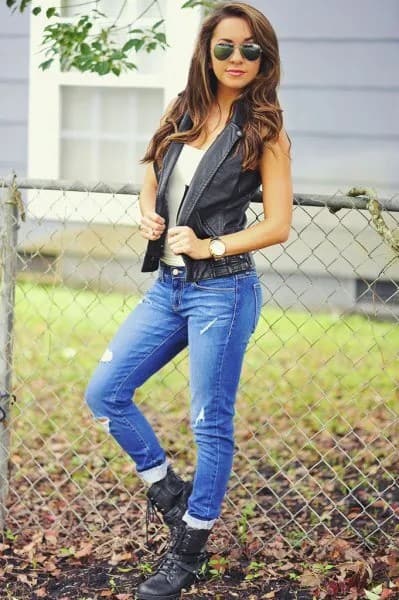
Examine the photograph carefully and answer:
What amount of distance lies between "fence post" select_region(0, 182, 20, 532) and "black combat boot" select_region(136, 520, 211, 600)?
87cm

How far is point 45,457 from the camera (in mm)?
5086

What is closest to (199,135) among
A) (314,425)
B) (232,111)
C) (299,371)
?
(232,111)

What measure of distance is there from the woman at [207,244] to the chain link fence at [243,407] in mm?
401

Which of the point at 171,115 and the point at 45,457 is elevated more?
the point at 171,115

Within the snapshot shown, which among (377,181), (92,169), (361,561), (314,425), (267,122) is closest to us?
(267,122)

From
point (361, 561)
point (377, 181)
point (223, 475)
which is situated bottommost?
point (361, 561)

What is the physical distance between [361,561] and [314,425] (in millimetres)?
2097

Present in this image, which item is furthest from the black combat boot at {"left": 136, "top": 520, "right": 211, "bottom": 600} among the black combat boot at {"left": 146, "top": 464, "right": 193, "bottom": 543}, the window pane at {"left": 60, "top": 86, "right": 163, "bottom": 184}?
the window pane at {"left": 60, "top": 86, "right": 163, "bottom": 184}

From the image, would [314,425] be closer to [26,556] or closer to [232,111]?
[26,556]

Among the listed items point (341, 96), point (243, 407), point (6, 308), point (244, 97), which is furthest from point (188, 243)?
point (341, 96)

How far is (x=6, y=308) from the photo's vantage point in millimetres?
3758

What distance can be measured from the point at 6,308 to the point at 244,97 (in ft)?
4.19

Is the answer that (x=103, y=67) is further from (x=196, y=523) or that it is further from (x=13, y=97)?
(x=13, y=97)

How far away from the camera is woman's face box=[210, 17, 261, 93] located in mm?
3029
